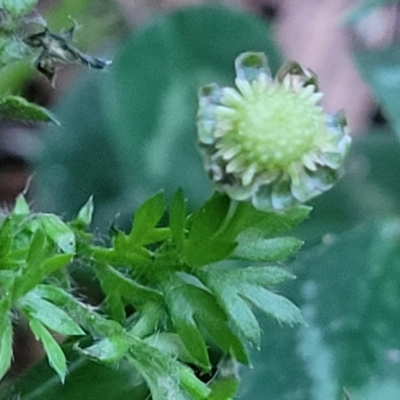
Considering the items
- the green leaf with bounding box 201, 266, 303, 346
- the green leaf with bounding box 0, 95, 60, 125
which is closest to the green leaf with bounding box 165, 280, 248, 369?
the green leaf with bounding box 201, 266, 303, 346

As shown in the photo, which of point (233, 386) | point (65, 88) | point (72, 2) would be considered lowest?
point (233, 386)

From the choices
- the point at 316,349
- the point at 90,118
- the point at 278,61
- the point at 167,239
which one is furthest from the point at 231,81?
the point at 167,239

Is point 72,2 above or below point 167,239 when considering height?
above

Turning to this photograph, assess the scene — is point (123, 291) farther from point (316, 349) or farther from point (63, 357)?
point (316, 349)

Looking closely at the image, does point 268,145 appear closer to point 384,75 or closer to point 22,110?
point 22,110

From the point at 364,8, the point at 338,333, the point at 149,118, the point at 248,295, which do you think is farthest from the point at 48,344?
the point at 149,118

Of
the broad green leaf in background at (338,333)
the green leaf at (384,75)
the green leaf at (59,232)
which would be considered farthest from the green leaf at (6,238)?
the green leaf at (384,75)

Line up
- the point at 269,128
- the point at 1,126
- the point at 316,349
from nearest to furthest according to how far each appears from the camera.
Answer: the point at 269,128, the point at 316,349, the point at 1,126
